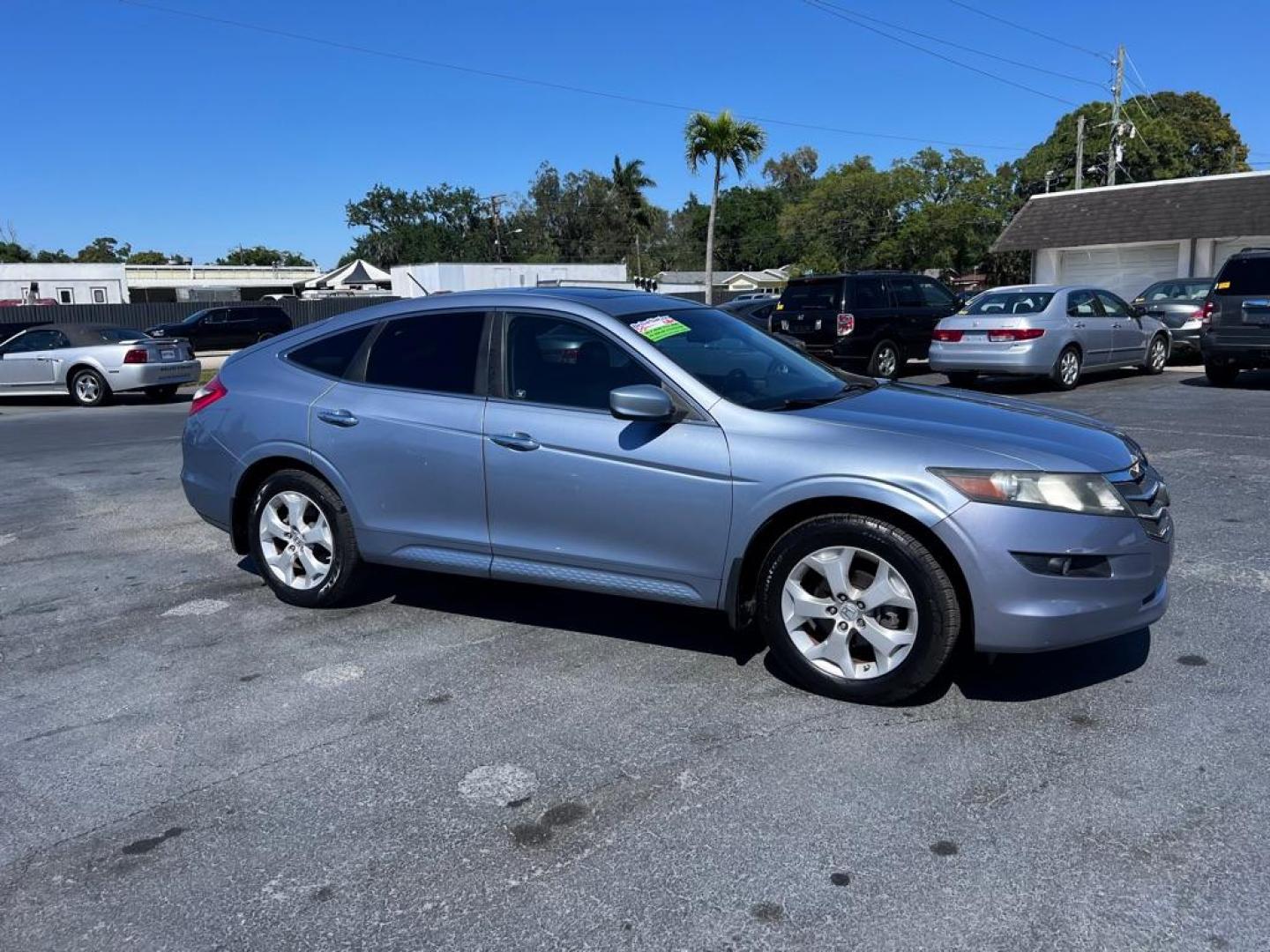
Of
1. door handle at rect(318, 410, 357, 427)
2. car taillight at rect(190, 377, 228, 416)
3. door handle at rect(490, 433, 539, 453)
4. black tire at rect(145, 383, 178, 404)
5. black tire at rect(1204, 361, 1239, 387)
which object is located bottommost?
black tire at rect(145, 383, 178, 404)

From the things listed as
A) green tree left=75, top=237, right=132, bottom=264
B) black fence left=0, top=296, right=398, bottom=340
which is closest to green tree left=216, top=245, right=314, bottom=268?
green tree left=75, top=237, right=132, bottom=264

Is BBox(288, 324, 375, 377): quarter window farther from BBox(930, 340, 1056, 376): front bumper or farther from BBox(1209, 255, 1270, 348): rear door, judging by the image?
BBox(1209, 255, 1270, 348): rear door

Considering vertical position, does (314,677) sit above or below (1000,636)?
below

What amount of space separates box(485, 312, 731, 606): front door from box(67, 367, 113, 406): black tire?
50.6 ft

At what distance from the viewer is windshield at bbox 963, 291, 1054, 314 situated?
47.7 ft

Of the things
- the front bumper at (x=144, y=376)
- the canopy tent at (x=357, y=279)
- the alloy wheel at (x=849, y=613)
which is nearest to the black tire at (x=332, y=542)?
the alloy wheel at (x=849, y=613)

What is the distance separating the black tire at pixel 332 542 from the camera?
542 cm

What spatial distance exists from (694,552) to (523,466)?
3.01ft

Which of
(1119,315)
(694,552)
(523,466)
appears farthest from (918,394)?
(1119,315)

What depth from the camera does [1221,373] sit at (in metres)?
14.8

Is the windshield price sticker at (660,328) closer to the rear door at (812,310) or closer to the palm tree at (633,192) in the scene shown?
the rear door at (812,310)

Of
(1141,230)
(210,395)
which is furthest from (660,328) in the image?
(1141,230)

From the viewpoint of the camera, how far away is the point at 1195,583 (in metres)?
5.67

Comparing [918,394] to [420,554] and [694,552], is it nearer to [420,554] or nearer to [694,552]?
[694,552]
